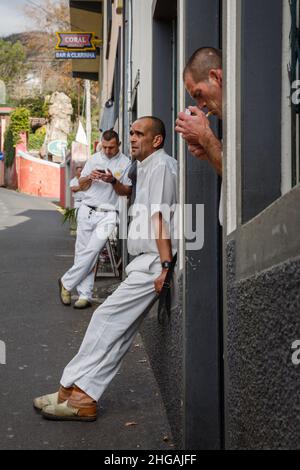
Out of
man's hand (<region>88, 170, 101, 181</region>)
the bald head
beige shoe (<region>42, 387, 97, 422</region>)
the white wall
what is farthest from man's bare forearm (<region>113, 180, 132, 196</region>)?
beige shoe (<region>42, 387, 97, 422</region>)

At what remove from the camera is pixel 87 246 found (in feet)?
26.2

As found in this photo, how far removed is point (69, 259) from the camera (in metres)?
12.7

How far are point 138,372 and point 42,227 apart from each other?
1520 cm

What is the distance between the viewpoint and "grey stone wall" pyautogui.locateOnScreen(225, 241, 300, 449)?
207 cm

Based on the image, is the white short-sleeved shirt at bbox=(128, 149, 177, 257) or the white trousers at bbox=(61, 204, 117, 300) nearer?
the white short-sleeved shirt at bbox=(128, 149, 177, 257)

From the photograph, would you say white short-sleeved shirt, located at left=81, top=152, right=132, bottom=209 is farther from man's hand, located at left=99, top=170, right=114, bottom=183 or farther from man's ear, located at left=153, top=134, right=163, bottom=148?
man's ear, located at left=153, top=134, right=163, bottom=148

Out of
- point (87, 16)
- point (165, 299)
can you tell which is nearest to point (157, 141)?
point (165, 299)

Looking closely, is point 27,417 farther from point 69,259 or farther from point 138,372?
point 69,259

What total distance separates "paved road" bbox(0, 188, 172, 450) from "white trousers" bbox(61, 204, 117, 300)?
0.93ft

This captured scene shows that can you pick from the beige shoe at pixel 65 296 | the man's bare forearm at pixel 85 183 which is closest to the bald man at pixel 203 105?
the man's bare forearm at pixel 85 183

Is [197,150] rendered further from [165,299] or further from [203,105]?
[165,299]

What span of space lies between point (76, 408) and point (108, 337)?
1.48ft

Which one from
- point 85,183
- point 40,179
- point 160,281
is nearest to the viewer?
point 160,281

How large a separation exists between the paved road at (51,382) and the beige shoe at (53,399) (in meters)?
0.07
